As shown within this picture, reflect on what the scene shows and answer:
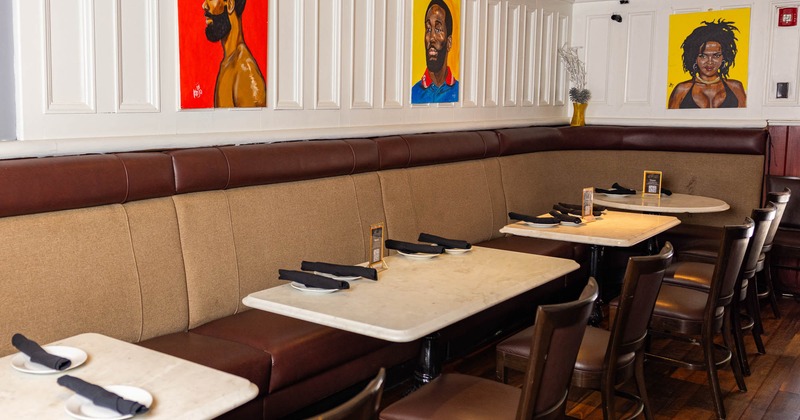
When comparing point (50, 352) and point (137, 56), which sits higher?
point (137, 56)

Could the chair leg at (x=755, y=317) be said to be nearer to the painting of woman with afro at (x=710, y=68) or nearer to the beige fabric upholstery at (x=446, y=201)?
the beige fabric upholstery at (x=446, y=201)

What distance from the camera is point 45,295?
125 inches

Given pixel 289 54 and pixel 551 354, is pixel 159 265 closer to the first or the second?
pixel 289 54

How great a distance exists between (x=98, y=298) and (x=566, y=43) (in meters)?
5.49

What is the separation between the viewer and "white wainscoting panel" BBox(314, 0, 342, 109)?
489 centimetres

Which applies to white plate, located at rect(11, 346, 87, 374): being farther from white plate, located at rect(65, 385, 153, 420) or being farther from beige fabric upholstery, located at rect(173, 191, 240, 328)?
beige fabric upholstery, located at rect(173, 191, 240, 328)

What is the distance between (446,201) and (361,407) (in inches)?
158

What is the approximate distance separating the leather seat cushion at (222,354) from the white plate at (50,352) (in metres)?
0.80

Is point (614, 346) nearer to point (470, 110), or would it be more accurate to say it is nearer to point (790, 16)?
point (470, 110)

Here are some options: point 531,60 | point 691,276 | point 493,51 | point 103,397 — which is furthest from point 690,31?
point 103,397

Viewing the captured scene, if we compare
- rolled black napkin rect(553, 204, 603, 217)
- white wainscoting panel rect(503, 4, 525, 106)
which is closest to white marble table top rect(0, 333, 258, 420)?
rolled black napkin rect(553, 204, 603, 217)

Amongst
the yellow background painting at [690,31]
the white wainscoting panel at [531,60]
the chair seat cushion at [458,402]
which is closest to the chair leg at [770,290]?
the yellow background painting at [690,31]

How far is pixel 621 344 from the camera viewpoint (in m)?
3.34

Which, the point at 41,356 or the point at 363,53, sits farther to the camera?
the point at 363,53
